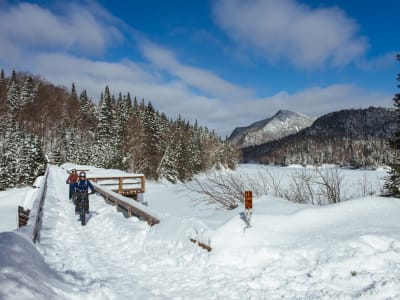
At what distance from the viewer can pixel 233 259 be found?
525 cm

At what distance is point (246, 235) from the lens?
5.64 m

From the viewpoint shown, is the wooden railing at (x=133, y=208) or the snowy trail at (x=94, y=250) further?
the wooden railing at (x=133, y=208)

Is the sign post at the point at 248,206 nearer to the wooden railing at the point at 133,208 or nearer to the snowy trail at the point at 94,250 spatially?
Answer: the snowy trail at the point at 94,250

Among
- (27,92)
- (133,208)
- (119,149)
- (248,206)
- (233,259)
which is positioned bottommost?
(233,259)

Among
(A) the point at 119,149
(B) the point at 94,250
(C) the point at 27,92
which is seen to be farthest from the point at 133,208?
(C) the point at 27,92

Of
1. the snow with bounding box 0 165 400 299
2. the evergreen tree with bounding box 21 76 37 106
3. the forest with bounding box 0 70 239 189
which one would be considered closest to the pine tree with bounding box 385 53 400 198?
the snow with bounding box 0 165 400 299

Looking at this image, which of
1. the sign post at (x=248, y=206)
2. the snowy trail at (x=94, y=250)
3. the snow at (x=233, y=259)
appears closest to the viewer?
the snow at (x=233, y=259)

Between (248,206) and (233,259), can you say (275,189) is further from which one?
(233,259)

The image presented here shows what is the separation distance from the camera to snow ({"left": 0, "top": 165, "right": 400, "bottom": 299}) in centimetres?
396

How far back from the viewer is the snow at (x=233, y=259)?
13.0 ft

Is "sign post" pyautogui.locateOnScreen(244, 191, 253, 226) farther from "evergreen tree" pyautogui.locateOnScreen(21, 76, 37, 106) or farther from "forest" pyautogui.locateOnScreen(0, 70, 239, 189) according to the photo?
"evergreen tree" pyautogui.locateOnScreen(21, 76, 37, 106)

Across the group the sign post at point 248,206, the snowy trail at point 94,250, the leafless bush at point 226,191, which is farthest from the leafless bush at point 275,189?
the sign post at point 248,206

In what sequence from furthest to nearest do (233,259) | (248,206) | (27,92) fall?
(27,92), (248,206), (233,259)

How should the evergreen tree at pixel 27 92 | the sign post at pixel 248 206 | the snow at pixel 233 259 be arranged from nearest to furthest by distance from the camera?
the snow at pixel 233 259 < the sign post at pixel 248 206 < the evergreen tree at pixel 27 92
